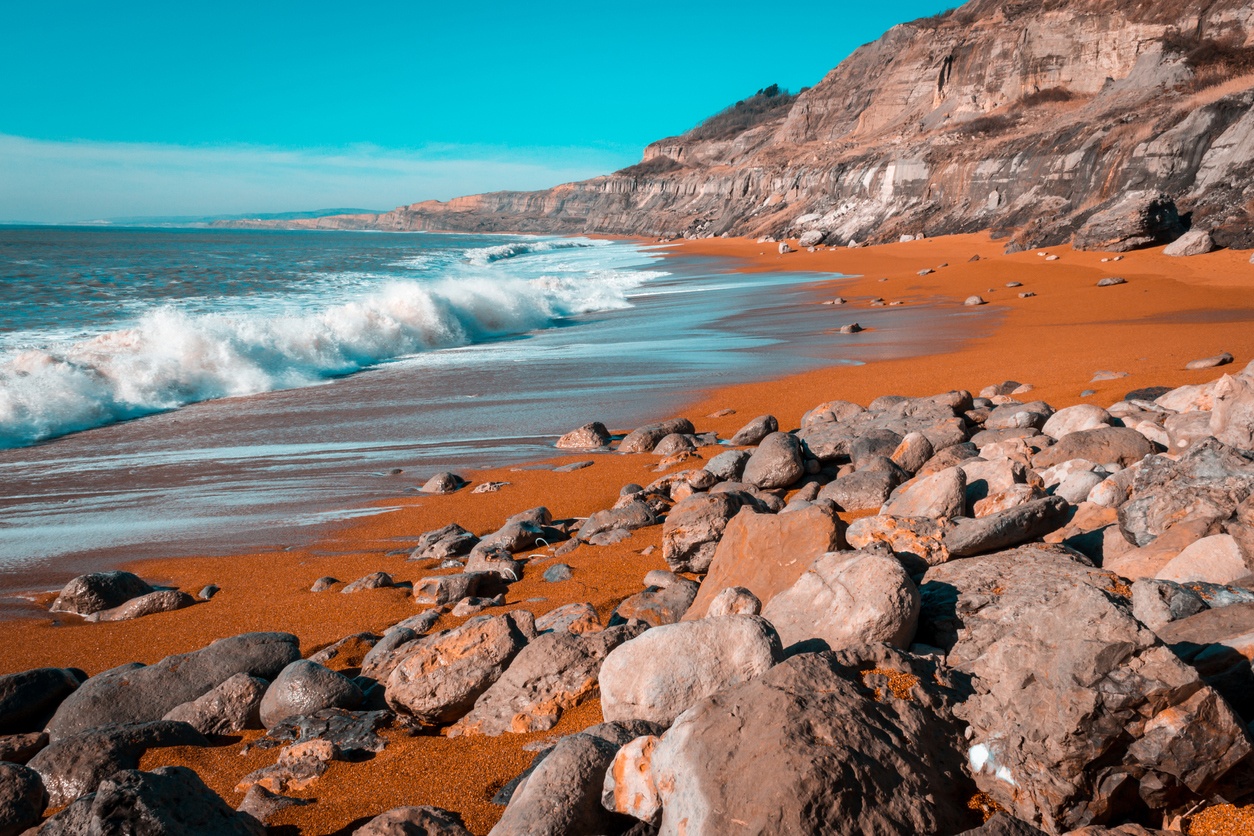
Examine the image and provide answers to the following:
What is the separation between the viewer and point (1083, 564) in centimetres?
346

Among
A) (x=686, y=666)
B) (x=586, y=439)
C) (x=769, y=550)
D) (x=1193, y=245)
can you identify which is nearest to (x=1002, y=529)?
(x=769, y=550)

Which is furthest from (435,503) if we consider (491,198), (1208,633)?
(491,198)

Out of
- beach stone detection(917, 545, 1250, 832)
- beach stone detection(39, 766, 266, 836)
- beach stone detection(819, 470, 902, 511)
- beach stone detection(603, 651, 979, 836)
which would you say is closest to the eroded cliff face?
beach stone detection(819, 470, 902, 511)

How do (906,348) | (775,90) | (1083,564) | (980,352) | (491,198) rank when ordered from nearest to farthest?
(1083,564), (980,352), (906,348), (775,90), (491,198)

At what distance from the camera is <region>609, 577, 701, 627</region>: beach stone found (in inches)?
165

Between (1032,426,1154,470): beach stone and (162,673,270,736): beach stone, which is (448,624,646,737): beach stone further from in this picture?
(1032,426,1154,470): beach stone

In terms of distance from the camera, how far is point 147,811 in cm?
219

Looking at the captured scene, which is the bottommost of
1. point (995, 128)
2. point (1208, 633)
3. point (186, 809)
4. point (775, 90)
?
point (186, 809)

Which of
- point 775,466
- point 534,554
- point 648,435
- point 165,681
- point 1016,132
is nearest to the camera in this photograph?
point 165,681

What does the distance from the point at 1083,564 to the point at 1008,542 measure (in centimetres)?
48

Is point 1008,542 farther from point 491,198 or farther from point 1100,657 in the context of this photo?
point 491,198

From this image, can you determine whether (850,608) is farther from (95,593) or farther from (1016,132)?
(1016,132)

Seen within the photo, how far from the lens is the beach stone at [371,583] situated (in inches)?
213

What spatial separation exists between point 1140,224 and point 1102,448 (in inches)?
773
